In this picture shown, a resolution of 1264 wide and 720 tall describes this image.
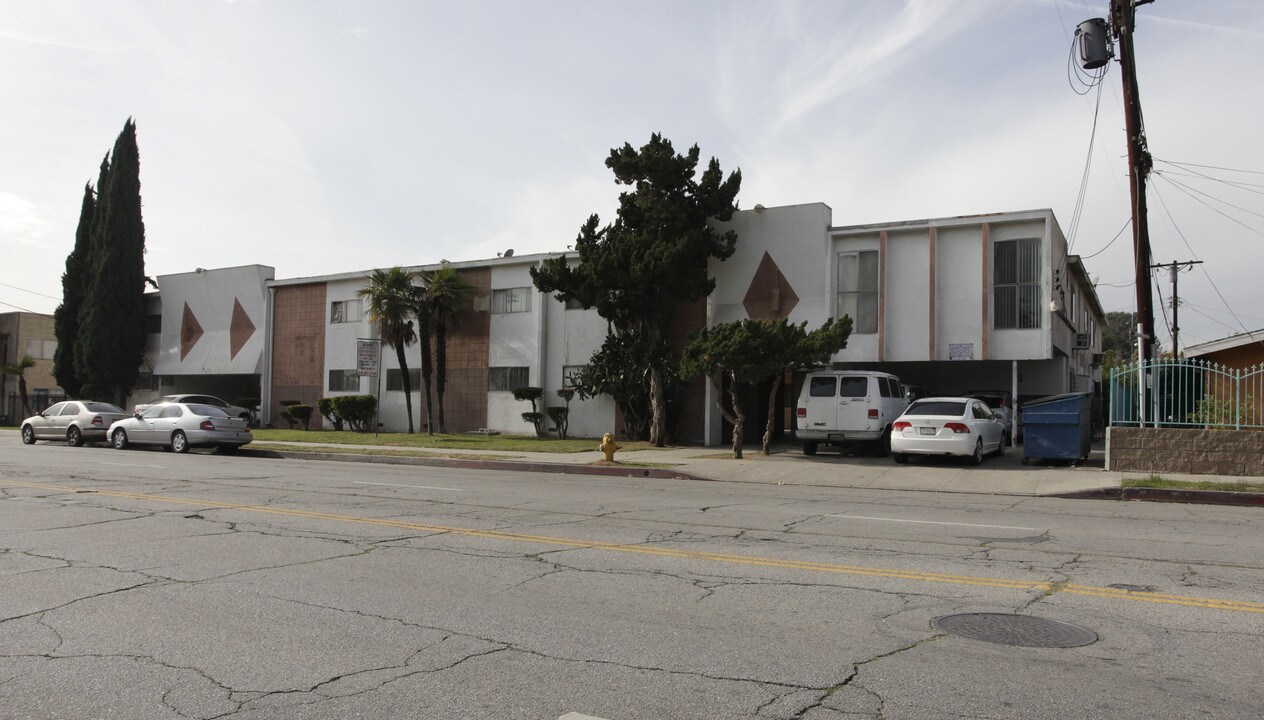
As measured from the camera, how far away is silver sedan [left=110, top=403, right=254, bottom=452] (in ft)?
76.9

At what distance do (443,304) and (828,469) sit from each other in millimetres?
16718

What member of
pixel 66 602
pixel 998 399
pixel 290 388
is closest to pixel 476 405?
pixel 290 388

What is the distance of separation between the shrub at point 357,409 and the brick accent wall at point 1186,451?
24562 mm

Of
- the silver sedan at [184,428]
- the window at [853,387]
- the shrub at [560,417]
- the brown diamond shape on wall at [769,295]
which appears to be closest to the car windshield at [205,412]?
the silver sedan at [184,428]

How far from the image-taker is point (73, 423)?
2691cm

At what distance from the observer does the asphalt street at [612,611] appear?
452 cm

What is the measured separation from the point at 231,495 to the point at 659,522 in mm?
6710

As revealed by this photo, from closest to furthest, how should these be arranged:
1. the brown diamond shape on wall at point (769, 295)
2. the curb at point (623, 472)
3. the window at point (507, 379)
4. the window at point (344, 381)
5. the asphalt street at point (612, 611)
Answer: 1. the asphalt street at point (612, 611)
2. the curb at point (623, 472)
3. the brown diamond shape on wall at point (769, 295)
4. the window at point (507, 379)
5. the window at point (344, 381)

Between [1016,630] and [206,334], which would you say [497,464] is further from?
[206,334]

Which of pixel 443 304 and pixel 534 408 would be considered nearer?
pixel 534 408

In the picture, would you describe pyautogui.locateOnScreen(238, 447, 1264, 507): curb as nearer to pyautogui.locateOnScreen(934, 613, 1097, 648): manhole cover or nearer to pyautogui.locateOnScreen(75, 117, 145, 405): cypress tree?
pyautogui.locateOnScreen(934, 613, 1097, 648): manhole cover

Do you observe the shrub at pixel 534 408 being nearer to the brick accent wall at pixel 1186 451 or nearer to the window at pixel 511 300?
the window at pixel 511 300

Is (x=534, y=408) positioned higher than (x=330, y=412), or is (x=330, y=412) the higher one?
(x=534, y=408)

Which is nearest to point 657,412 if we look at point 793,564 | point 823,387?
point 823,387
